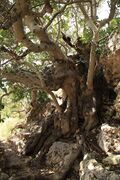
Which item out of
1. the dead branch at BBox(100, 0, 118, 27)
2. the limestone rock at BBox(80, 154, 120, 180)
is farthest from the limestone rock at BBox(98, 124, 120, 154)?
the dead branch at BBox(100, 0, 118, 27)

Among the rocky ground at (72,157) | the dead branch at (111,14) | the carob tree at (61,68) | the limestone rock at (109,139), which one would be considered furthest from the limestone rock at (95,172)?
the dead branch at (111,14)

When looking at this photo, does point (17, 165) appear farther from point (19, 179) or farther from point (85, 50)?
point (85, 50)

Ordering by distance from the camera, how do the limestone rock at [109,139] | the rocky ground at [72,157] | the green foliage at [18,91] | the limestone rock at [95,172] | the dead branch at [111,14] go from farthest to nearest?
1. the green foliage at [18,91]
2. the limestone rock at [109,139]
3. the dead branch at [111,14]
4. the rocky ground at [72,157]
5. the limestone rock at [95,172]


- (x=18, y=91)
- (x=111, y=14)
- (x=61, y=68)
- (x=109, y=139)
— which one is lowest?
(x=109, y=139)

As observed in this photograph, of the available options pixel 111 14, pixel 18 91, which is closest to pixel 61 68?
pixel 18 91

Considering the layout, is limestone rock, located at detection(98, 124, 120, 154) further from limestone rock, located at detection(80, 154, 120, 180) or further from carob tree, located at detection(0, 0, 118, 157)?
limestone rock, located at detection(80, 154, 120, 180)

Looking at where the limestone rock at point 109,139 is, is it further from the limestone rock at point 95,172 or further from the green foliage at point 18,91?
the green foliage at point 18,91

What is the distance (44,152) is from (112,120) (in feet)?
7.85

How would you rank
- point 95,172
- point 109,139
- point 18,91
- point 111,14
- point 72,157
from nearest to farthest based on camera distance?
point 95,172 < point 111,14 < point 109,139 < point 72,157 < point 18,91

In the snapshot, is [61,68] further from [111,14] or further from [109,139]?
[109,139]

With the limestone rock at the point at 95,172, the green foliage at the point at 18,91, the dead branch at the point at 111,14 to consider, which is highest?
the dead branch at the point at 111,14

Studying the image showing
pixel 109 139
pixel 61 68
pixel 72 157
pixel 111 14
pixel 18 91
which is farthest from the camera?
pixel 18 91

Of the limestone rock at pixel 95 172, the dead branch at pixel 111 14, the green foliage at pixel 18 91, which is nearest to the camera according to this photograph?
the limestone rock at pixel 95 172

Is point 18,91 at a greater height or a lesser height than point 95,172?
greater
